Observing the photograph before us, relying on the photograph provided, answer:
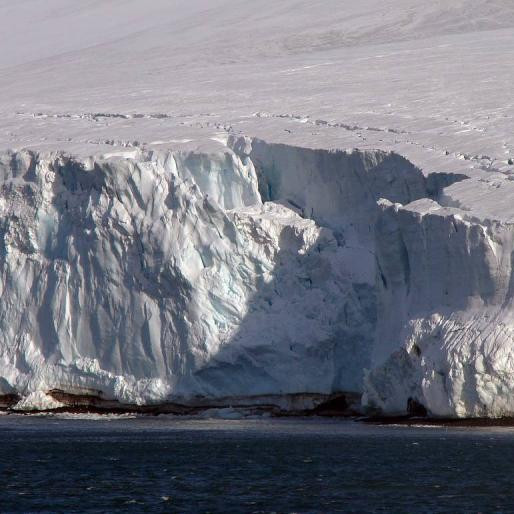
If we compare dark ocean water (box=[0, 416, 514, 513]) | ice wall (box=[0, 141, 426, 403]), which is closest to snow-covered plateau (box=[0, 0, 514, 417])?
ice wall (box=[0, 141, 426, 403])

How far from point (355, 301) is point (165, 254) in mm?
4206

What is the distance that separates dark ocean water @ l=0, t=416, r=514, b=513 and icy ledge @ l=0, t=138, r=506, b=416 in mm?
1625

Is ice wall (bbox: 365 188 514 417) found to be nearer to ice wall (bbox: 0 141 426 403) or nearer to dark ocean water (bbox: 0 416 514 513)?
dark ocean water (bbox: 0 416 514 513)

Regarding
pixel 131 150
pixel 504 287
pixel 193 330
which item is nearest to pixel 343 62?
pixel 131 150

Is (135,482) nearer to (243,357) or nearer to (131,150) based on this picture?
(243,357)

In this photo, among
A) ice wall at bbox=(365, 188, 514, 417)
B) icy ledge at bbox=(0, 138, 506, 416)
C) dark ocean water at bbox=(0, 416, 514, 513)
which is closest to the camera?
dark ocean water at bbox=(0, 416, 514, 513)

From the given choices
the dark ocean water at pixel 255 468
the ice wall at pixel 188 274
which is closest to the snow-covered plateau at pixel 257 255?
the ice wall at pixel 188 274

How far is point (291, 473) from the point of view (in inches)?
840

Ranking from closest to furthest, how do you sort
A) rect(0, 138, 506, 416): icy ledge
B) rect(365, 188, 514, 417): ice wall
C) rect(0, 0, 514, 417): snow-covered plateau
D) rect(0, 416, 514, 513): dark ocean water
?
rect(0, 416, 514, 513): dark ocean water
rect(365, 188, 514, 417): ice wall
rect(0, 0, 514, 417): snow-covered plateau
rect(0, 138, 506, 416): icy ledge

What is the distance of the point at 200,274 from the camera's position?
3025cm

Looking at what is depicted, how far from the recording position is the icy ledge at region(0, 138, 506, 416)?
29984mm

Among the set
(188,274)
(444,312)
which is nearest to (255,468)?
(444,312)

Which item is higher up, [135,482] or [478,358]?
[478,358]

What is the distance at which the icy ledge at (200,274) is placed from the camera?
1180 inches
